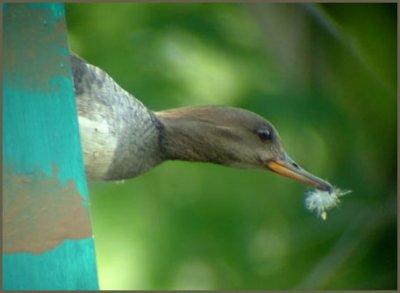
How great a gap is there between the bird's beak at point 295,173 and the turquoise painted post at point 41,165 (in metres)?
0.76

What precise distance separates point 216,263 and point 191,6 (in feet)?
2.64

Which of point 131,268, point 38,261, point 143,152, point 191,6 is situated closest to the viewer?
point 38,261

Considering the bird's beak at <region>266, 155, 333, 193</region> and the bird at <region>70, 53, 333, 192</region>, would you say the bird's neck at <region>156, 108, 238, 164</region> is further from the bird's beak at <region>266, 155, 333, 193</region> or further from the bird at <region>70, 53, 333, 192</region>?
the bird's beak at <region>266, 155, 333, 193</region>

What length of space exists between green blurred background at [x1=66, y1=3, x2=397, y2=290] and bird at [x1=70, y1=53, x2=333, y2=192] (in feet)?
1.20

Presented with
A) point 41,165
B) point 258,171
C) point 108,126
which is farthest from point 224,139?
point 41,165

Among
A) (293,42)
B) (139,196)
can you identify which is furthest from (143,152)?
(293,42)

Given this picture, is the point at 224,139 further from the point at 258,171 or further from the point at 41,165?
the point at 41,165

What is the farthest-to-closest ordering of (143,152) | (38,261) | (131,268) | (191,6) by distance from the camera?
(191,6) → (131,268) → (143,152) → (38,261)

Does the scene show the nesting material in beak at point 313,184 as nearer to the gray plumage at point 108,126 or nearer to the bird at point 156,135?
the bird at point 156,135

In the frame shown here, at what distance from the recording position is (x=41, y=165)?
255cm

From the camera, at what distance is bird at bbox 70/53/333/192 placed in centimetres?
298

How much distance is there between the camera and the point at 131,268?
12.3 ft

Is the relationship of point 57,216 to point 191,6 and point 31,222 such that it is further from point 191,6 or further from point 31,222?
point 191,6

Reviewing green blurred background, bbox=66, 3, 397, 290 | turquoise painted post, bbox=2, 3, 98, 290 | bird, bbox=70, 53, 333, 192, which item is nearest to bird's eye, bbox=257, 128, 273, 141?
bird, bbox=70, 53, 333, 192
